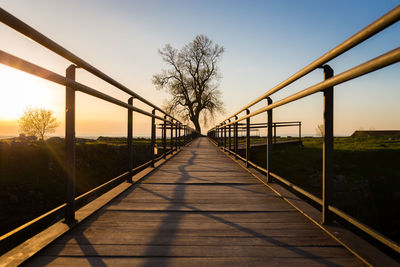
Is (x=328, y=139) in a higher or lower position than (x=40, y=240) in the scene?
higher

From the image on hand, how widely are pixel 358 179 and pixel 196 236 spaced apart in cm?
803

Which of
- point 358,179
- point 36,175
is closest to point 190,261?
point 358,179

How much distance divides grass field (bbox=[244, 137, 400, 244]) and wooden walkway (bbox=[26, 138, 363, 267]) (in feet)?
19.3

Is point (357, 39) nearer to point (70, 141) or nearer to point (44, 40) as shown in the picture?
point (44, 40)

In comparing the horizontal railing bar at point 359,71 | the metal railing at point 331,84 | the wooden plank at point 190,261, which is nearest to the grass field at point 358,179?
the metal railing at point 331,84

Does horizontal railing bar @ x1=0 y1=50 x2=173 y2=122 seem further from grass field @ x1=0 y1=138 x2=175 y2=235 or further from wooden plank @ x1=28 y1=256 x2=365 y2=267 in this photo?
grass field @ x1=0 y1=138 x2=175 y2=235

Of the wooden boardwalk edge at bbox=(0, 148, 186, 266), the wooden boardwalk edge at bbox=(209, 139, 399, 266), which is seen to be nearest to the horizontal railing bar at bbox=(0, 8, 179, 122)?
the wooden boardwalk edge at bbox=(0, 148, 186, 266)

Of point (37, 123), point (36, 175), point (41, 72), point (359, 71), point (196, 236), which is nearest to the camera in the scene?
point (359, 71)

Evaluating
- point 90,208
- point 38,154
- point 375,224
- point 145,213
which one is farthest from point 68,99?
point 38,154

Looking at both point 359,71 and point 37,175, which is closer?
point 359,71

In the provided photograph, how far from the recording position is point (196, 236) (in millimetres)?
1486

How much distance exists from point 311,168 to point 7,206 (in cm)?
918

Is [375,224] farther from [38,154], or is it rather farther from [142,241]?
[38,154]

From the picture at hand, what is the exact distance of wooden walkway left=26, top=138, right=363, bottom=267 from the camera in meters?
1.22
